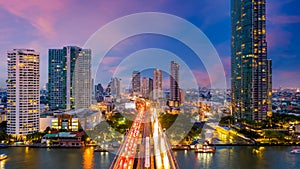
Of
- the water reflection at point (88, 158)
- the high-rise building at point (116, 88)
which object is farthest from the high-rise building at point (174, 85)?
the water reflection at point (88, 158)

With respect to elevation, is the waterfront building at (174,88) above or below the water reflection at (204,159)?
above

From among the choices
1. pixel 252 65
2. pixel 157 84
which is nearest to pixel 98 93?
pixel 157 84

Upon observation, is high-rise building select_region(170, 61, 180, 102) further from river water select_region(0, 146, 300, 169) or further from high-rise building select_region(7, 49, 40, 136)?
river water select_region(0, 146, 300, 169)

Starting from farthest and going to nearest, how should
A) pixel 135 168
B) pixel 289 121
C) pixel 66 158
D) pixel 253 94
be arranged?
pixel 253 94 < pixel 289 121 < pixel 66 158 < pixel 135 168

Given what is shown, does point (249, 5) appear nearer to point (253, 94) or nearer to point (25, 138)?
point (253, 94)

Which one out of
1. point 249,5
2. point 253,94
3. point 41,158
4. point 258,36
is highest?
point 249,5

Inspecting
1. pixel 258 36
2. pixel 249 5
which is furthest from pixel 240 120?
pixel 249 5

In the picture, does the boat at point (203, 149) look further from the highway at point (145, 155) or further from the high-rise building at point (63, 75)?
the high-rise building at point (63, 75)
